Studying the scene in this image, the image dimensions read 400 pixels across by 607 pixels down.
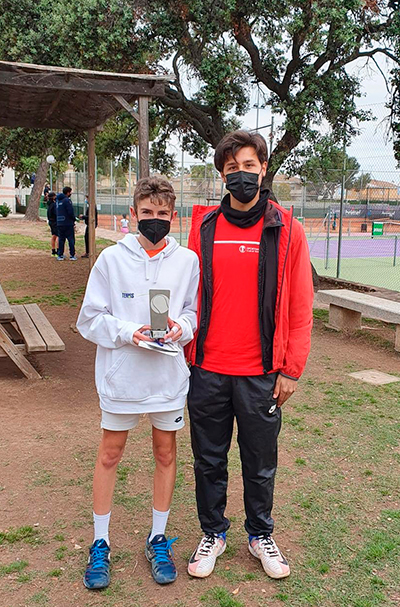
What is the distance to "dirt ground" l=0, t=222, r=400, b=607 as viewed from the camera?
8.65 ft

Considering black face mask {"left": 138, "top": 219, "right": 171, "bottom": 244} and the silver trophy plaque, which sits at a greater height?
black face mask {"left": 138, "top": 219, "right": 171, "bottom": 244}

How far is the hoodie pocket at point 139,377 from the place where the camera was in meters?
2.53

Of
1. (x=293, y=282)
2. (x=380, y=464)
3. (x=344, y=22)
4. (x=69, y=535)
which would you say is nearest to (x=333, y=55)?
(x=344, y=22)

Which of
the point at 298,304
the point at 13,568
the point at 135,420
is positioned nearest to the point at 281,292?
the point at 298,304

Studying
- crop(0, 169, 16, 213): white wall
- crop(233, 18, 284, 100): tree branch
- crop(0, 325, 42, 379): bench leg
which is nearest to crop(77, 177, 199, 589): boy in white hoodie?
crop(0, 325, 42, 379): bench leg

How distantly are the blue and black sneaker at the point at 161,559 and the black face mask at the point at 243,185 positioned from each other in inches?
63.1

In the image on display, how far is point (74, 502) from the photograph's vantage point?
134 inches

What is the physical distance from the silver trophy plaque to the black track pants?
1.16ft

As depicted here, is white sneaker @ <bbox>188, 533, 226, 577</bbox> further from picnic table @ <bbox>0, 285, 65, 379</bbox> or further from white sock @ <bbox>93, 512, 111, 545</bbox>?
picnic table @ <bbox>0, 285, 65, 379</bbox>

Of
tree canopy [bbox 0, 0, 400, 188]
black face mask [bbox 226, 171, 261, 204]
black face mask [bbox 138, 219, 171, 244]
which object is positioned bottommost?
black face mask [bbox 138, 219, 171, 244]

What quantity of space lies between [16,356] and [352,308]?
422 cm

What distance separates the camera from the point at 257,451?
2672 millimetres

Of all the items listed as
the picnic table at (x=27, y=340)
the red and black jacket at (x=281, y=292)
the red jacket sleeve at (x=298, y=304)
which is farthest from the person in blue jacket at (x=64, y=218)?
the red jacket sleeve at (x=298, y=304)

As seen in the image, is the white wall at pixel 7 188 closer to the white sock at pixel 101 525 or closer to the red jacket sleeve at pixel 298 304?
the white sock at pixel 101 525
